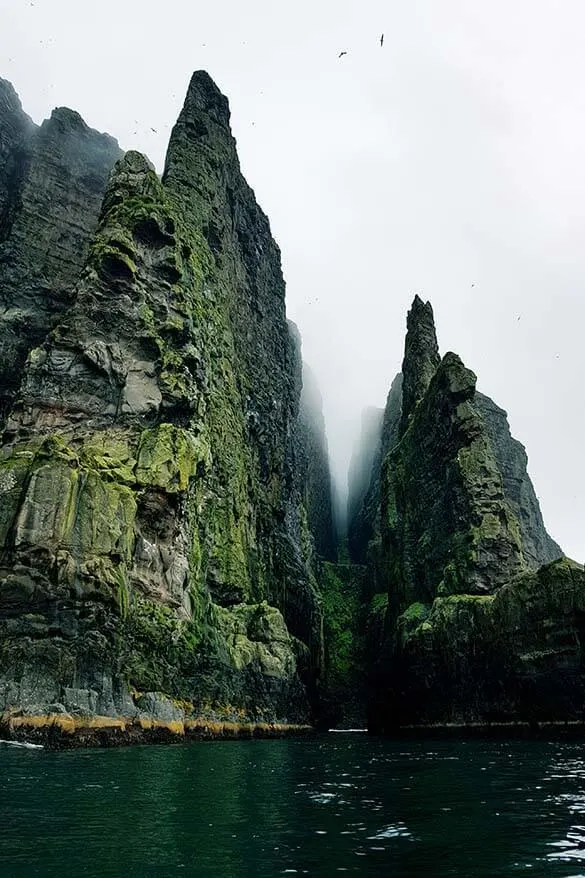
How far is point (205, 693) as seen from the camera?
49844 millimetres

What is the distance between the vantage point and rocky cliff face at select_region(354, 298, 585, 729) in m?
50.0

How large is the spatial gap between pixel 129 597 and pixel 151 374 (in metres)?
19.6

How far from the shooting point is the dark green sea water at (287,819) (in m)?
10.0

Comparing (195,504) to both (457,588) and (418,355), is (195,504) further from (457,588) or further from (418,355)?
(418,355)

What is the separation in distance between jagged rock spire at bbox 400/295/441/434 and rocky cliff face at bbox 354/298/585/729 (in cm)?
25

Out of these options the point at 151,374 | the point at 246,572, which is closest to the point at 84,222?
the point at 151,374

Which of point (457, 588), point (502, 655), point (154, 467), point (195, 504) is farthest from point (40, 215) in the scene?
point (502, 655)

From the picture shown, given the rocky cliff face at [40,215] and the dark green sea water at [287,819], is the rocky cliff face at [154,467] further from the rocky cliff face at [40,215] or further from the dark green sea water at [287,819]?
the dark green sea water at [287,819]

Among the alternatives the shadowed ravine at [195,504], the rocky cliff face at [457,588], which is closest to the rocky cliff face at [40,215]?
the shadowed ravine at [195,504]

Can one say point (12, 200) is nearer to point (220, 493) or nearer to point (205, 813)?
point (220, 493)

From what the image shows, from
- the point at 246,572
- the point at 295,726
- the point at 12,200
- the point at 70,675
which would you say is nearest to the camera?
the point at 70,675

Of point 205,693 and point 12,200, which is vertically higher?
point 12,200

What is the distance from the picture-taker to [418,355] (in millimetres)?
93250

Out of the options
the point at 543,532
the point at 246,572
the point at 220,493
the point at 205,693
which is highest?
the point at 543,532
